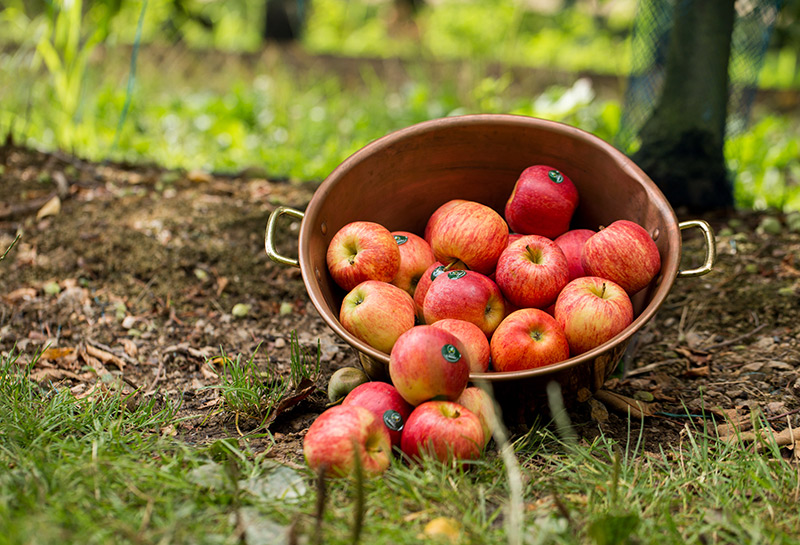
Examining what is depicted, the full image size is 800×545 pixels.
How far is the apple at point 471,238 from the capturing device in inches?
87.8

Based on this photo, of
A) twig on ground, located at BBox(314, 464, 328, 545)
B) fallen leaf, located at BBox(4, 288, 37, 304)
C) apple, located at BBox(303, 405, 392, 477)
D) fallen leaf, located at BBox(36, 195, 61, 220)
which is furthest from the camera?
fallen leaf, located at BBox(36, 195, 61, 220)

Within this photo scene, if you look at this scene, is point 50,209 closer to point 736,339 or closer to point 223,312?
point 223,312

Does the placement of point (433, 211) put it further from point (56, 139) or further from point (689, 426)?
point (56, 139)

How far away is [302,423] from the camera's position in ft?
6.92

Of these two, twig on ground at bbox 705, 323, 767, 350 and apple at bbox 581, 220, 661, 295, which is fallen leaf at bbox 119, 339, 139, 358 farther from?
twig on ground at bbox 705, 323, 767, 350

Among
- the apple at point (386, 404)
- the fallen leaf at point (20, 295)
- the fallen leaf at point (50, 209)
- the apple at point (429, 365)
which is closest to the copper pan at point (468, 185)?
the apple at point (386, 404)

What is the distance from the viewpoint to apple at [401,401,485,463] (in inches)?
67.4

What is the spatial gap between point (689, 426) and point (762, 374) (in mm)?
430

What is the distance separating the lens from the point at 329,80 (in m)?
6.25

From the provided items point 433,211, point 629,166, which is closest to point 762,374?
point 629,166

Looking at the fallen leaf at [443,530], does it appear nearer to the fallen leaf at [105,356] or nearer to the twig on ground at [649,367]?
the twig on ground at [649,367]

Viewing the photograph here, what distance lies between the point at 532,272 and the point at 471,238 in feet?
0.81

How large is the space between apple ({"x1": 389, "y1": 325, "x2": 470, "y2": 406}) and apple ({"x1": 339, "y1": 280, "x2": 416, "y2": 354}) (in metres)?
0.19

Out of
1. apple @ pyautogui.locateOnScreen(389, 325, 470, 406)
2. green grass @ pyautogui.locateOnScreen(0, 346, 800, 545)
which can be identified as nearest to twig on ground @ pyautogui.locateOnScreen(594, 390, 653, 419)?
green grass @ pyautogui.locateOnScreen(0, 346, 800, 545)
